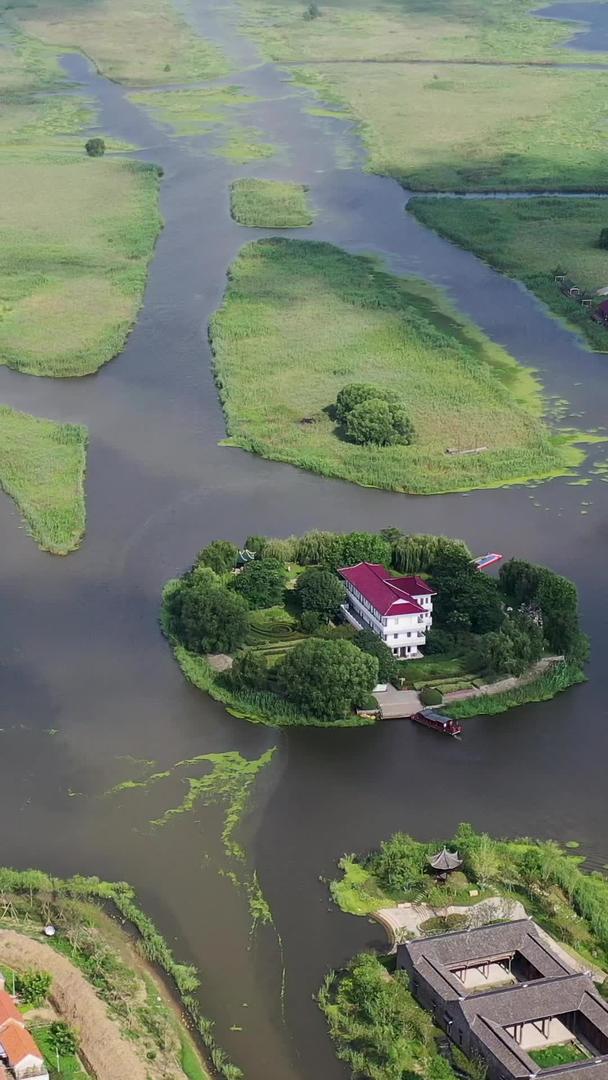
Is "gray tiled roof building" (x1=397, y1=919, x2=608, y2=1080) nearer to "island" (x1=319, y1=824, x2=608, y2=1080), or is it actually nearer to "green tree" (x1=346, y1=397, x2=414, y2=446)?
"island" (x1=319, y1=824, x2=608, y2=1080)

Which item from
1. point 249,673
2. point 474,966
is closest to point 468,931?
point 474,966

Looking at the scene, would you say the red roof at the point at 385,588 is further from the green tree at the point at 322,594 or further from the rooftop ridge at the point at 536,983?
the rooftop ridge at the point at 536,983

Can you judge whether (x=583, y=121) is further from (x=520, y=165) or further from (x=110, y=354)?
(x=110, y=354)

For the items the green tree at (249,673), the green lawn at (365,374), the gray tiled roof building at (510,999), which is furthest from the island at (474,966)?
the green lawn at (365,374)

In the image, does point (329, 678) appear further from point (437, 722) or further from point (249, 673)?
point (437, 722)

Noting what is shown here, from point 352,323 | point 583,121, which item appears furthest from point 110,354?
point 583,121
